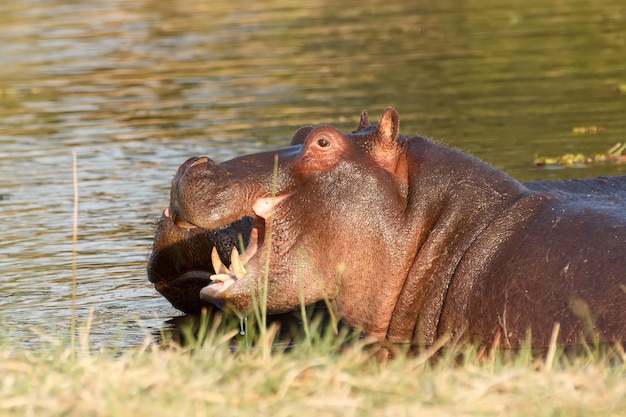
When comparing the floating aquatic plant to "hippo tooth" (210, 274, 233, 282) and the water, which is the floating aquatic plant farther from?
"hippo tooth" (210, 274, 233, 282)

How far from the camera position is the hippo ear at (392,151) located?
5.70m

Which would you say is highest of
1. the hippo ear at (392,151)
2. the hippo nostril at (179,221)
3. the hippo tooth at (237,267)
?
the hippo ear at (392,151)

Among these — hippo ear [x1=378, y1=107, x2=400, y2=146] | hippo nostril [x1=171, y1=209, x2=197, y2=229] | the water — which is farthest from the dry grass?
the water

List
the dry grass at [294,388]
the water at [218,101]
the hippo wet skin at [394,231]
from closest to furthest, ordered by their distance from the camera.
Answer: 1. the dry grass at [294,388]
2. the hippo wet skin at [394,231]
3. the water at [218,101]

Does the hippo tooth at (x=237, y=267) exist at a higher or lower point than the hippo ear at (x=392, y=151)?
lower

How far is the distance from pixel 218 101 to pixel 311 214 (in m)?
9.38

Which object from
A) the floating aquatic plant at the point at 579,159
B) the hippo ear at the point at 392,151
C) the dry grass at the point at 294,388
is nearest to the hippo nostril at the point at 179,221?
the hippo ear at the point at 392,151

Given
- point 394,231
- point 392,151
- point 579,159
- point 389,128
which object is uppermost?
point 389,128

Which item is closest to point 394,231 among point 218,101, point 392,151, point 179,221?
point 392,151

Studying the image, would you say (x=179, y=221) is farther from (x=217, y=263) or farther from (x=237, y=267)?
(x=237, y=267)

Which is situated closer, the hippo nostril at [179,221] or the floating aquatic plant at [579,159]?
the hippo nostril at [179,221]

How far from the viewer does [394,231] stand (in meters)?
5.65

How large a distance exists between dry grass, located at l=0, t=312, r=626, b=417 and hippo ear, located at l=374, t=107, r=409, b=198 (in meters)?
1.78

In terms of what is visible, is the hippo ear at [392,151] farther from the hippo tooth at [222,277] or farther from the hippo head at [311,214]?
the hippo tooth at [222,277]
